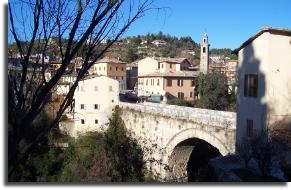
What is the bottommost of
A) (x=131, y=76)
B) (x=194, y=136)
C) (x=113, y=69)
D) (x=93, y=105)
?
(x=194, y=136)

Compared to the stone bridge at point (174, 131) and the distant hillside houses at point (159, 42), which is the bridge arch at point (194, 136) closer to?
the stone bridge at point (174, 131)

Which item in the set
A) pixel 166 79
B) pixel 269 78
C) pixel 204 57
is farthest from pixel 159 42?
pixel 269 78

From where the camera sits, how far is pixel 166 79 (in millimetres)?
15938

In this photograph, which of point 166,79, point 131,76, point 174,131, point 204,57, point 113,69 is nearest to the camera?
point 174,131

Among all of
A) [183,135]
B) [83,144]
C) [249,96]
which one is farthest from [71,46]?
[83,144]

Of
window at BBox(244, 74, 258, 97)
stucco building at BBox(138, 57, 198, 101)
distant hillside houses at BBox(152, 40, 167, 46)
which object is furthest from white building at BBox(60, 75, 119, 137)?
distant hillside houses at BBox(152, 40, 167, 46)

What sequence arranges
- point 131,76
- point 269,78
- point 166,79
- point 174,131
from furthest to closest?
point 131,76, point 166,79, point 174,131, point 269,78

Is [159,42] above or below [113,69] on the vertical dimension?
above

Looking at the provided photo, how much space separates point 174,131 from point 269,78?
16.5ft

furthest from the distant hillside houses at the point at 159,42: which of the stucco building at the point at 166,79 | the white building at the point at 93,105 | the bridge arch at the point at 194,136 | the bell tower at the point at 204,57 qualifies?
the bridge arch at the point at 194,136

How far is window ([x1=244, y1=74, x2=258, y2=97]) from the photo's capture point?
611 centimetres

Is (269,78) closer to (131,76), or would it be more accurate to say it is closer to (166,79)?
(166,79)

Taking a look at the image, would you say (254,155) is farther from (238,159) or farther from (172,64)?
(172,64)

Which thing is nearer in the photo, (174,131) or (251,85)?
(251,85)
